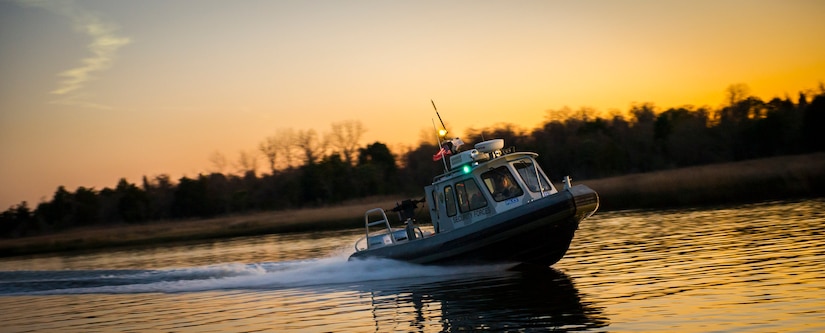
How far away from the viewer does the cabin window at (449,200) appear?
17.4m

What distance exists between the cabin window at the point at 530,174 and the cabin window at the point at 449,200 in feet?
5.14

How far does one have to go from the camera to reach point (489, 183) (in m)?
16.8

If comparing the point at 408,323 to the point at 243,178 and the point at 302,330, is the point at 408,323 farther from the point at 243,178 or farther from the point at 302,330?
the point at 243,178

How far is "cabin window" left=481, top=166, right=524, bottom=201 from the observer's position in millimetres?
16594

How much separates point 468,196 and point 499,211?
836 mm

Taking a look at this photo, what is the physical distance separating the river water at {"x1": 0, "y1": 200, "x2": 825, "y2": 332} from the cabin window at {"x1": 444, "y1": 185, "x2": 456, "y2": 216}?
1.21 m

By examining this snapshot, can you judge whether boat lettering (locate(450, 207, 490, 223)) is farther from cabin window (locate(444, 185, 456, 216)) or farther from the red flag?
the red flag

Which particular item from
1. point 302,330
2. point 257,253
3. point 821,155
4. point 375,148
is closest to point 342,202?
point 375,148

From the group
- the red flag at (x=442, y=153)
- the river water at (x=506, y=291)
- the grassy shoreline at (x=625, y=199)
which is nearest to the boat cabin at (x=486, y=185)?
the red flag at (x=442, y=153)

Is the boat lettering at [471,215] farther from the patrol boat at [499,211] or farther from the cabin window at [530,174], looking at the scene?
the cabin window at [530,174]

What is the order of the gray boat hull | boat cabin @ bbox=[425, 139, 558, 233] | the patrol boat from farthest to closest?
boat cabin @ bbox=[425, 139, 558, 233] → the patrol boat → the gray boat hull

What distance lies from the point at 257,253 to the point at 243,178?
53.8m

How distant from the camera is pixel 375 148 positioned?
70.2 meters

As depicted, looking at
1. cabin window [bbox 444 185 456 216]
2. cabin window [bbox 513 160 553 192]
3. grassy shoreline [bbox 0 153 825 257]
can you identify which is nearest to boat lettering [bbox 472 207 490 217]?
cabin window [bbox 444 185 456 216]
